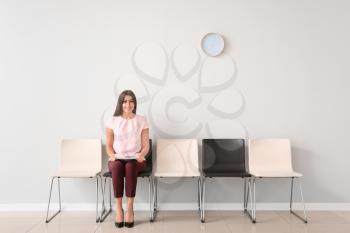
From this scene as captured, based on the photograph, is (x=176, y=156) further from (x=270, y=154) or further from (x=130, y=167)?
(x=270, y=154)

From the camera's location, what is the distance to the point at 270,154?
3850mm

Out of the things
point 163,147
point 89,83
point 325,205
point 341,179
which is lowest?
point 325,205

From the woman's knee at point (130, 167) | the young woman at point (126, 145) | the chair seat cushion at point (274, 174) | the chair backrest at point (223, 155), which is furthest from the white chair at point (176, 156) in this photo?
the chair seat cushion at point (274, 174)

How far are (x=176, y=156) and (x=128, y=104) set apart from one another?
0.80 metres

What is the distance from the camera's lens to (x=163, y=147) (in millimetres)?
3863

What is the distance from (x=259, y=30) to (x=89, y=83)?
2011 mm

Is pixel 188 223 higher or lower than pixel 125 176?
lower

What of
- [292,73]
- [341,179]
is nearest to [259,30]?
[292,73]

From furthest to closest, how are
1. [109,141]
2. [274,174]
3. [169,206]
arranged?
1. [169,206]
2. [109,141]
3. [274,174]

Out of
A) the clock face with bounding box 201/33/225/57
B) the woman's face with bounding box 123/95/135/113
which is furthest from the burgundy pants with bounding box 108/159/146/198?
the clock face with bounding box 201/33/225/57

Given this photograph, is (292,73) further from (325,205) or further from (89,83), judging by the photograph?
(89,83)

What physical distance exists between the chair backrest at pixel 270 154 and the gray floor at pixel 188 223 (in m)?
0.51

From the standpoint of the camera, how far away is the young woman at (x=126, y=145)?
3.38 m

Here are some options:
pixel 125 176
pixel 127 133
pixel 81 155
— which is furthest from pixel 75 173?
pixel 127 133
